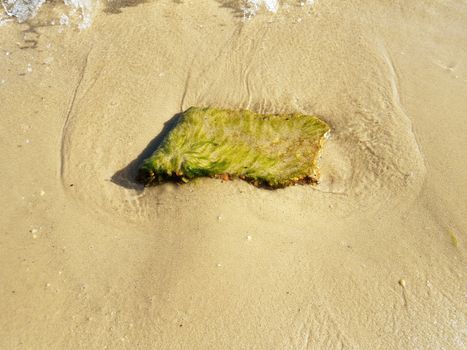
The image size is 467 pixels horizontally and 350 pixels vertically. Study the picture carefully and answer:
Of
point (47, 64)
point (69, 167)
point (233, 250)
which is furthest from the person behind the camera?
point (47, 64)

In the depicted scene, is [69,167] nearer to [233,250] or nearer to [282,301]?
[233,250]

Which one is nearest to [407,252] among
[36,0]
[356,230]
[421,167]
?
[356,230]

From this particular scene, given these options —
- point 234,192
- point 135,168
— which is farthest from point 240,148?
point 135,168

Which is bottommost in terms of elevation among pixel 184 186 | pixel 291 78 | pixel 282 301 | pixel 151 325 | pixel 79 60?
pixel 151 325

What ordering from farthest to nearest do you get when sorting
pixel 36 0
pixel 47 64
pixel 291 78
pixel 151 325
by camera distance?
pixel 36 0, pixel 47 64, pixel 291 78, pixel 151 325

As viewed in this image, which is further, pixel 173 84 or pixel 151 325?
pixel 173 84

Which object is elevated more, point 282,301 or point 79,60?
point 79,60
